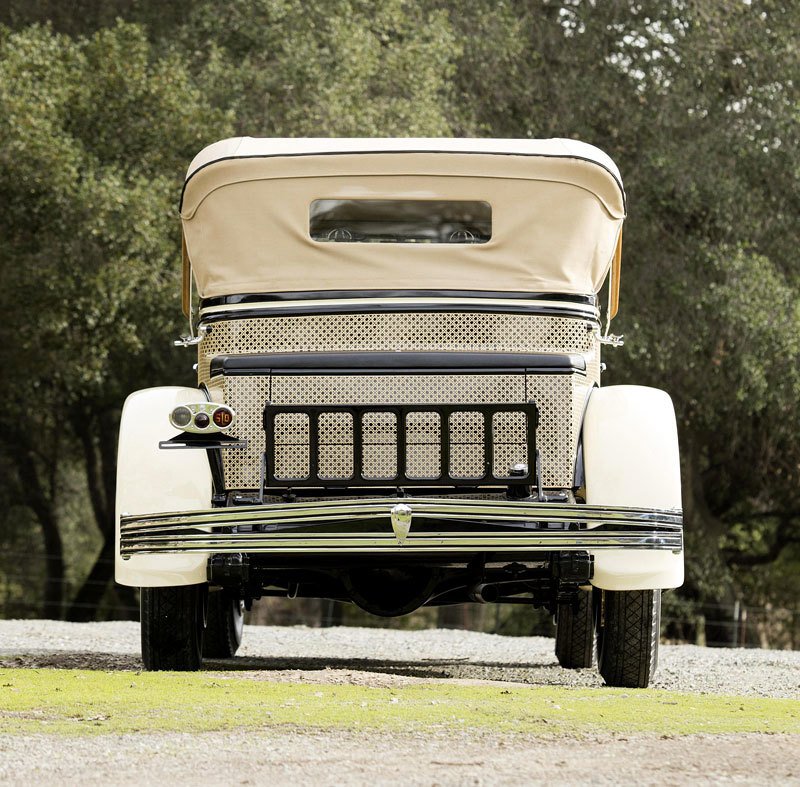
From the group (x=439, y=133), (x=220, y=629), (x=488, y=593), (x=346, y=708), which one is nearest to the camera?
(x=346, y=708)

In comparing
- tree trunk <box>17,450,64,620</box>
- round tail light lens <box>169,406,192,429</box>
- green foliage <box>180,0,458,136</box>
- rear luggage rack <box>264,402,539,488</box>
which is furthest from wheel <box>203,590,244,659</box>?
tree trunk <box>17,450,64,620</box>

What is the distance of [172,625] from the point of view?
7.30 m

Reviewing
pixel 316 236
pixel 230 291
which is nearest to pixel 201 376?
pixel 230 291

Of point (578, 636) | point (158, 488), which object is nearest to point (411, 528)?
point (158, 488)

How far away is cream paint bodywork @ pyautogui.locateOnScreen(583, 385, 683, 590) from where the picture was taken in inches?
266

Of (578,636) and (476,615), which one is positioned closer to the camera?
(578,636)

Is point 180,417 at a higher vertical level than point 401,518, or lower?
higher

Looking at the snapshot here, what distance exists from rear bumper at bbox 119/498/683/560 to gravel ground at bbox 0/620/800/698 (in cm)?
A: 80

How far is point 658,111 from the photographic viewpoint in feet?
57.2

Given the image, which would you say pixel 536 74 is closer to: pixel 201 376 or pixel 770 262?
pixel 770 262

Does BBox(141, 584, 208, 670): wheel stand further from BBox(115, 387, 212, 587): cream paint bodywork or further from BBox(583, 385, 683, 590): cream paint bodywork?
BBox(583, 385, 683, 590): cream paint bodywork

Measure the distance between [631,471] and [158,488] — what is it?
2.25 metres

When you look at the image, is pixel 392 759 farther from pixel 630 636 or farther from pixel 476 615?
pixel 476 615

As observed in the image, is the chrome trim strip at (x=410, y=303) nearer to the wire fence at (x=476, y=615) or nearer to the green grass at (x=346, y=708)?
the green grass at (x=346, y=708)
